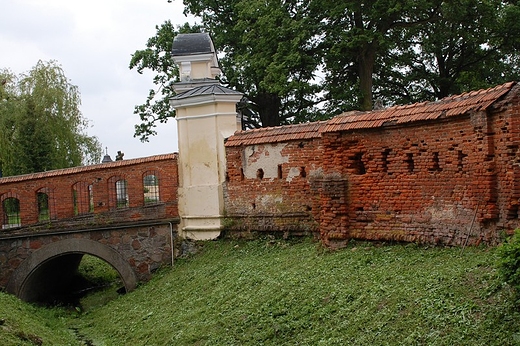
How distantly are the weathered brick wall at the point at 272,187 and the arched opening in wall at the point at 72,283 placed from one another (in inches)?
166

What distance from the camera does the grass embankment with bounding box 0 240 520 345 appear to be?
7.05m

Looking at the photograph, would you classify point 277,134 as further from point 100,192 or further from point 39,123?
point 39,123

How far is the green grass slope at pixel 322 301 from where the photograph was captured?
7051 millimetres

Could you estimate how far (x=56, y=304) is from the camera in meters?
17.9

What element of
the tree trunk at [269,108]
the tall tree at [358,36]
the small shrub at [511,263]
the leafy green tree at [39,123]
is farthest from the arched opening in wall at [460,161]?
the leafy green tree at [39,123]

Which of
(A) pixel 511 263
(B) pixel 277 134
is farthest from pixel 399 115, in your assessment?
(A) pixel 511 263

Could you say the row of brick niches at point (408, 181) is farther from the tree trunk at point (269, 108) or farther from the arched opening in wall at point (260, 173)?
the tree trunk at point (269, 108)

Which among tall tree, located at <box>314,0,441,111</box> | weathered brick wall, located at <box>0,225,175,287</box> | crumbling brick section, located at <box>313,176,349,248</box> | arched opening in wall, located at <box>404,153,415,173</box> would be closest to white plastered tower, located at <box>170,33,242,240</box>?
weathered brick wall, located at <box>0,225,175,287</box>

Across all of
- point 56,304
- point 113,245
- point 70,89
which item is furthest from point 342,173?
point 70,89

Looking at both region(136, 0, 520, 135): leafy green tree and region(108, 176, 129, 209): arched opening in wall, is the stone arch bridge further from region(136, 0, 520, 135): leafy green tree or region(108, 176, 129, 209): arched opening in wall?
region(136, 0, 520, 135): leafy green tree

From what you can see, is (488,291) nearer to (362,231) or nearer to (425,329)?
(425,329)

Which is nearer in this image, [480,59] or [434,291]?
[434,291]

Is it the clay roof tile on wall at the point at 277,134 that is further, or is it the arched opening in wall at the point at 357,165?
the clay roof tile on wall at the point at 277,134

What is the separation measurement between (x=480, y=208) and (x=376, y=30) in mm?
13635
